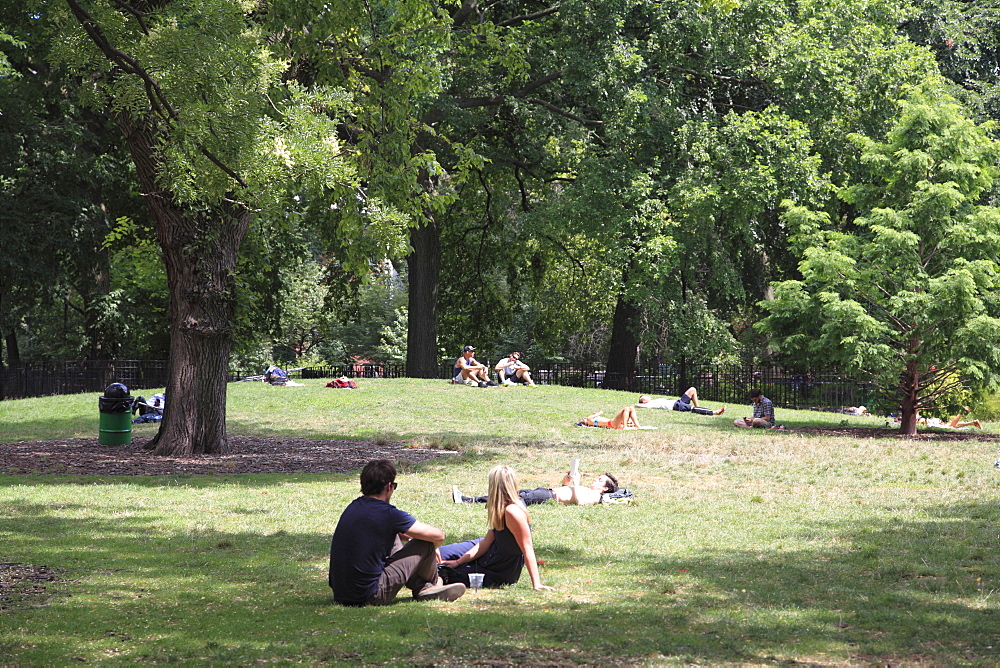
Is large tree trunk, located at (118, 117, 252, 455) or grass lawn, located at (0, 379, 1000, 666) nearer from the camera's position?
grass lawn, located at (0, 379, 1000, 666)

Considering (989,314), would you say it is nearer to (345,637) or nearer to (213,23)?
(213,23)

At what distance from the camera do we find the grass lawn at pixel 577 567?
597cm

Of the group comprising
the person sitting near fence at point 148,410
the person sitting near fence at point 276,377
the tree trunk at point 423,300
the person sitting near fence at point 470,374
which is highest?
the tree trunk at point 423,300

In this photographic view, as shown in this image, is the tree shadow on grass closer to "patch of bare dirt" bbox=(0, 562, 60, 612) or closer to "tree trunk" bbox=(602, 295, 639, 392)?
"patch of bare dirt" bbox=(0, 562, 60, 612)

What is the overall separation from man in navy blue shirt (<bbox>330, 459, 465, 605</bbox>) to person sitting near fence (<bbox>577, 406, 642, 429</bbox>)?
15482mm

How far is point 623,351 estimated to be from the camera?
37250 mm

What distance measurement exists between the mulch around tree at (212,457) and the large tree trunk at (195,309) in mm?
514

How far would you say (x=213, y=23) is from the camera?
36.9 ft

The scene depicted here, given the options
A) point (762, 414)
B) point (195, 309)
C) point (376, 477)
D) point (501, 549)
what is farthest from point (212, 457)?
point (762, 414)

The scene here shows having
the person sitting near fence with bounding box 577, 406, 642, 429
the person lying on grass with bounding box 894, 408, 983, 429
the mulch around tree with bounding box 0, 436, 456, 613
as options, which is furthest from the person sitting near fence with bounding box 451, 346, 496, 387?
the person lying on grass with bounding box 894, 408, 983, 429

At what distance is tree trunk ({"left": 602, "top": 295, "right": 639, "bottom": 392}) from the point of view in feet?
118

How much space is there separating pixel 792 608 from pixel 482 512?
4.72 m

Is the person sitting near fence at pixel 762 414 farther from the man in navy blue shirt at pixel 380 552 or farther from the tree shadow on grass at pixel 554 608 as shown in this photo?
the man in navy blue shirt at pixel 380 552

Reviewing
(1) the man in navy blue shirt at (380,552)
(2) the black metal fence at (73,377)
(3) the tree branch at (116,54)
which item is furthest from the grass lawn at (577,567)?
(2) the black metal fence at (73,377)
